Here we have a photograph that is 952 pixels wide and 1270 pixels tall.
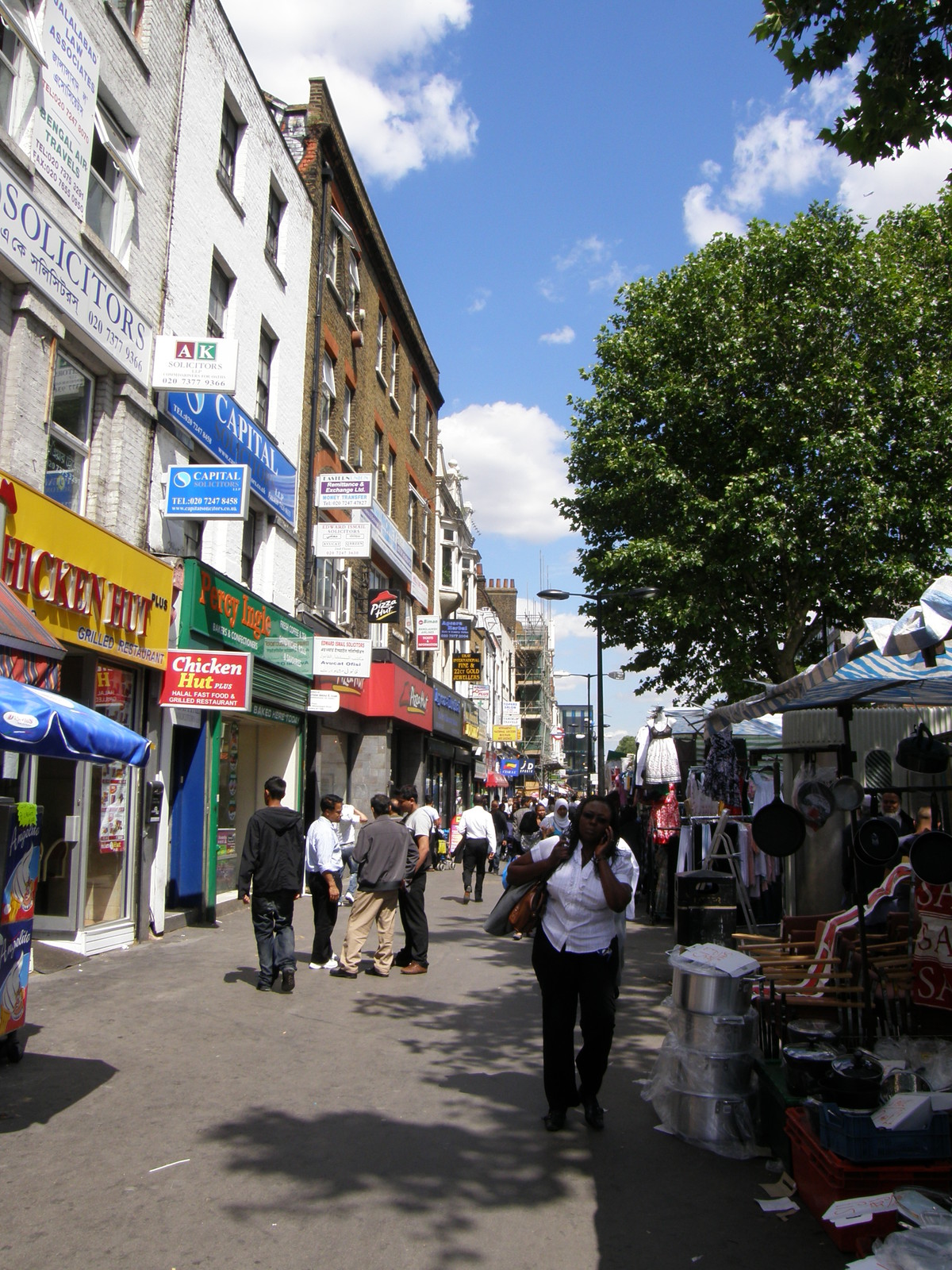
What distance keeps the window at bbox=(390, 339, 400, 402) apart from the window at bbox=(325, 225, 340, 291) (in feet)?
17.5

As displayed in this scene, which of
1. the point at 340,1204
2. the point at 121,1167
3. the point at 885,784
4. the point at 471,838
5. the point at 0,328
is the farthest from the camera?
the point at 471,838

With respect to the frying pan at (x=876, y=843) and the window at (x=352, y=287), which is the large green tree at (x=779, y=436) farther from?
the frying pan at (x=876, y=843)

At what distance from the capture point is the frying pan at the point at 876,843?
586cm

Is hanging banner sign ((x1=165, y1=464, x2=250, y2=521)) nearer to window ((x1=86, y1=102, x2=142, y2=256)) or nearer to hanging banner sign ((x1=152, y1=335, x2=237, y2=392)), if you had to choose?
hanging banner sign ((x1=152, y1=335, x2=237, y2=392))

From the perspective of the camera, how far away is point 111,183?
37.7 ft

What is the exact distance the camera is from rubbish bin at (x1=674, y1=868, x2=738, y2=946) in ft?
28.8

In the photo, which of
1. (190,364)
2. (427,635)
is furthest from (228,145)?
(427,635)

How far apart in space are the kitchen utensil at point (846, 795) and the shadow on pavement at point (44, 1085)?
4739 millimetres

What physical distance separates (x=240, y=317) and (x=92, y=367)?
5.30m

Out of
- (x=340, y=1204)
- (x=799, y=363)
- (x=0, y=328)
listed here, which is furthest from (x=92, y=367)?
(x=799, y=363)

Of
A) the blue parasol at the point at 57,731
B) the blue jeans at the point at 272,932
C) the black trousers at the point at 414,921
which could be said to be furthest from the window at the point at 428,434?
the blue parasol at the point at 57,731

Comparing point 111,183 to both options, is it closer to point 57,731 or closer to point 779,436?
point 57,731

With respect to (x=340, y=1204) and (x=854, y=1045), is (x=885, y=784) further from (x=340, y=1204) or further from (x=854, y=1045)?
(x=340, y=1204)

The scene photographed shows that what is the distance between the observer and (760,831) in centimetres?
646
